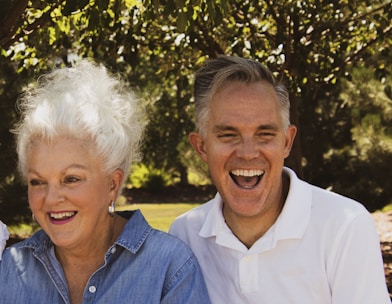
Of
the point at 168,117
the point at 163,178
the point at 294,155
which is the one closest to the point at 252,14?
the point at 294,155

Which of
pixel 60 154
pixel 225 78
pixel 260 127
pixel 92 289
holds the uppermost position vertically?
pixel 225 78

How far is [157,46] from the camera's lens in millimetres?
5590

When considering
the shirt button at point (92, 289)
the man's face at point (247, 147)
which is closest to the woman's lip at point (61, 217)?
the shirt button at point (92, 289)

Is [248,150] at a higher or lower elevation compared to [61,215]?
higher

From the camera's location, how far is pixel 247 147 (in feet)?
8.27

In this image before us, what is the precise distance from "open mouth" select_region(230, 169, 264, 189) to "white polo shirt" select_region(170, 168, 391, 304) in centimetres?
15

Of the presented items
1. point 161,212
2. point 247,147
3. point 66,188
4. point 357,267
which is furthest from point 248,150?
point 161,212

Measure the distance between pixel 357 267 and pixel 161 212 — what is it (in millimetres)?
13261

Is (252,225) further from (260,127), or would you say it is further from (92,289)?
(92,289)

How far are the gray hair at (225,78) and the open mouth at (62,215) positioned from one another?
0.65 m

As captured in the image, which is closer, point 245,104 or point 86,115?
point 86,115

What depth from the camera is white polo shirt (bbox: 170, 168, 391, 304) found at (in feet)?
7.78

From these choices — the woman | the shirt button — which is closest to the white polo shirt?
the woman

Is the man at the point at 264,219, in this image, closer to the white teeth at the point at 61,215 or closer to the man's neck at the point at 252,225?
the man's neck at the point at 252,225
